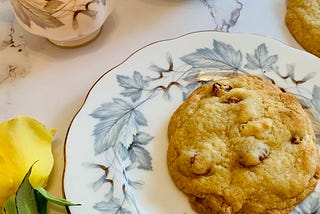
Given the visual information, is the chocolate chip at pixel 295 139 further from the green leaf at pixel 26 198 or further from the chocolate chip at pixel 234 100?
the green leaf at pixel 26 198

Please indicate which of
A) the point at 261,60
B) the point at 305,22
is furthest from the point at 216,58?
the point at 305,22

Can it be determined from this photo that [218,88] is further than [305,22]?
No

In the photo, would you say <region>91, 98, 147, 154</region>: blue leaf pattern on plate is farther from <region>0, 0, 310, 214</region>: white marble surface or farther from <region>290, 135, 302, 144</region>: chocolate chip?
<region>290, 135, 302, 144</region>: chocolate chip

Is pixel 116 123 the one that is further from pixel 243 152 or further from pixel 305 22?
pixel 305 22

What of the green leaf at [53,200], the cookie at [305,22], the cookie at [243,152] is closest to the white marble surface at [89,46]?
the cookie at [305,22]

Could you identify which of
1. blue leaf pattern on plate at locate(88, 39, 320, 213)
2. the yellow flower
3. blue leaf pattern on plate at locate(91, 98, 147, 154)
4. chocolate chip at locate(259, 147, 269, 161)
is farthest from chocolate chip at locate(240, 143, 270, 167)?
the yellow flower
